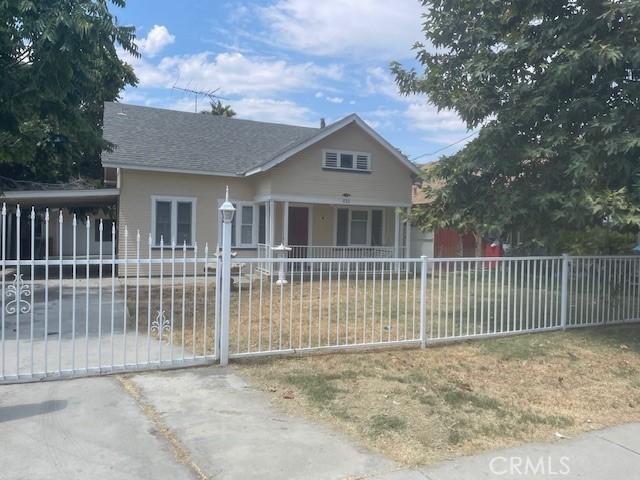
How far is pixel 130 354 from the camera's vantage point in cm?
713

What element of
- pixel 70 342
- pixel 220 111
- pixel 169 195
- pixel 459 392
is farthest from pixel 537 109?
pixel 220 111

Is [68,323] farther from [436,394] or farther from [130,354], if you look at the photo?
[436,394]

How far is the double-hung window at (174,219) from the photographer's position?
17.3 meters

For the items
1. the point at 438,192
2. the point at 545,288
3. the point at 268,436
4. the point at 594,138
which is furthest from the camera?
the point at 438,192

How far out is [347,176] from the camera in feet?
61.3

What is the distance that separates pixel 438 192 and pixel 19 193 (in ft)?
41.3

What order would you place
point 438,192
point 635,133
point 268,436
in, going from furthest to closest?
point 438,192, point 635,133, point 268,436

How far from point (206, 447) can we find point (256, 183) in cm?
1496

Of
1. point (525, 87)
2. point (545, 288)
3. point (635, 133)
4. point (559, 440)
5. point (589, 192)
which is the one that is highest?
point (525, 87)

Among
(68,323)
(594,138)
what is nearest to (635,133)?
(594,138)

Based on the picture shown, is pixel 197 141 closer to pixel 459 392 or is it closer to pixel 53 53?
pixel 53 53

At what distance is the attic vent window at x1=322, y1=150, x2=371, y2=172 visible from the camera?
727 inches

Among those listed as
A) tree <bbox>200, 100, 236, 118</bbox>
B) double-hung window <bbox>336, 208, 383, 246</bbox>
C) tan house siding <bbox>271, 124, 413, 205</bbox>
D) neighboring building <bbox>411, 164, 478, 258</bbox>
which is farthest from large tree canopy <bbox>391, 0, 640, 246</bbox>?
tree <bbox>200, 100, 236, 118</bbox>

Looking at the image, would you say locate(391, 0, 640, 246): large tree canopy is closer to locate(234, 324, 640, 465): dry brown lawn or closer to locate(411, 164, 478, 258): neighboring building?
locate(234, 324, 640, 465): dry brown lawn
